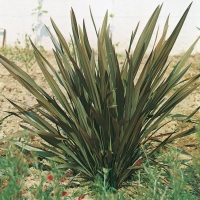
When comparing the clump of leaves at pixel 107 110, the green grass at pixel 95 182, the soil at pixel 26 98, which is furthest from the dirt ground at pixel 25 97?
the clump of leaves at pixel 107 110

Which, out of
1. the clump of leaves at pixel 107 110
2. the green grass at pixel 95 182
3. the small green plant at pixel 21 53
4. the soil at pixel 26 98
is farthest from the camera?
the small green plant at pixel 21 53

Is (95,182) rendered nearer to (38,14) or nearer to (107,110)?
(107,110)

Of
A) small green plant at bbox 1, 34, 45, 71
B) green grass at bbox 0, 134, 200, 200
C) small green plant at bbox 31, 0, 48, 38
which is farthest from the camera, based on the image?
small green plant at bbox 31, 0, 48, 38

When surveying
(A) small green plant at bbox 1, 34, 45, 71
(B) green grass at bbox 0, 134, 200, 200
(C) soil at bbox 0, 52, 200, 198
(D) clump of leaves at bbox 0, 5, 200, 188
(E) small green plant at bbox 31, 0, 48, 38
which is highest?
(E) small green plant at bbox 31, 0, 48, 38

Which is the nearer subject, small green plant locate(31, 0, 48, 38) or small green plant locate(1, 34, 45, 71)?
small green plant locate(1, 34, 45, 71)

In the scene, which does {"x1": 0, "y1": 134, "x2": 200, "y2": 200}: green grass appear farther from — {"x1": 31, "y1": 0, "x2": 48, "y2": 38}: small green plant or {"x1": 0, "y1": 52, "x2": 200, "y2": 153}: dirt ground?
{"x1": 31, "y1": 0, "x2": 48, "y2": 38}: small green plant

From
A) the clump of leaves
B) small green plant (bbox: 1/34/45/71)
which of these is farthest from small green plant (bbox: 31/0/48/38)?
the clump of leaves

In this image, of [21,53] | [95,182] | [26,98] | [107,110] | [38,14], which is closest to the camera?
[95,182]

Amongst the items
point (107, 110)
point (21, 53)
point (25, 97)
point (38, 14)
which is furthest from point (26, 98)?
point (107, 110)

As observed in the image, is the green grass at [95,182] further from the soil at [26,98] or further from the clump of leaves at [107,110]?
the soil at [26,98]

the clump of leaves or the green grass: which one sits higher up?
the clump of leaves

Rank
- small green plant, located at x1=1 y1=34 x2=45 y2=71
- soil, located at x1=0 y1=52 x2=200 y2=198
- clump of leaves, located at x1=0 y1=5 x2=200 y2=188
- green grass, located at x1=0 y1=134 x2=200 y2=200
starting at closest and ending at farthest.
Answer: green grass, located at x1=0 y1=134 x2=200 y2=200 → clump of leaves, located at x1=0 y1=5 x2=200 y2=188 → soil, located at x1=0 y1=52 x2=200 y2=198 → small green plant, located at x1=1 y1=34 x2=45 y2=71

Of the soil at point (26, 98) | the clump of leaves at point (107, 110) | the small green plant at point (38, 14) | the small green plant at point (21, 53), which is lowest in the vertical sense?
the clump of leaves at point (107, 110)

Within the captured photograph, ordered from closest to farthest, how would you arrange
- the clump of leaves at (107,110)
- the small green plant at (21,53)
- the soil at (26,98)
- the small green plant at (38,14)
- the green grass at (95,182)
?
1. the green grass at (95,182)
2. the clump of leaves at (107,110)
3. the soil at (26,98)
4. the small green plant at (21,53)
5. the small green plant at (38,14)
